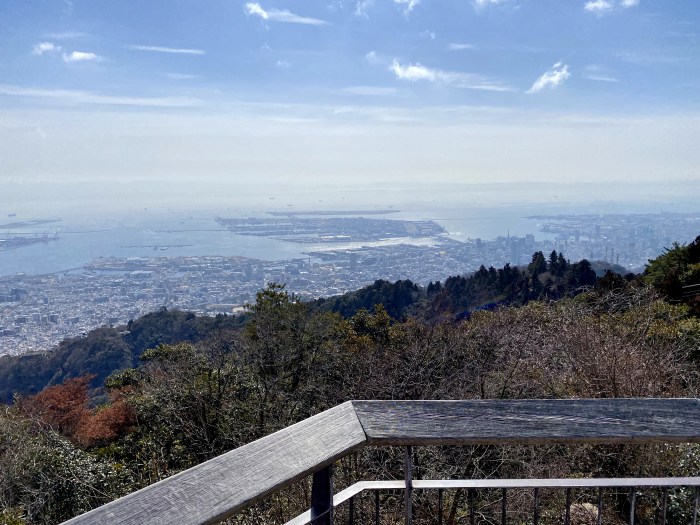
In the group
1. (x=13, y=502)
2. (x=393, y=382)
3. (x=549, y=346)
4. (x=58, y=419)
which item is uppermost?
(x=549, y=346)

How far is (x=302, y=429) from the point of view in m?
1.05

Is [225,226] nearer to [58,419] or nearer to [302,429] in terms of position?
[58,419]

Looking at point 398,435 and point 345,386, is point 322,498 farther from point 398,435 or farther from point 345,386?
point 345,386

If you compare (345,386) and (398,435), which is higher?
(398,435)

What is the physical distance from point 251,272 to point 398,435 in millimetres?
58398

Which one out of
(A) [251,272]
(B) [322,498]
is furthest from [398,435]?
(A) [251,272]

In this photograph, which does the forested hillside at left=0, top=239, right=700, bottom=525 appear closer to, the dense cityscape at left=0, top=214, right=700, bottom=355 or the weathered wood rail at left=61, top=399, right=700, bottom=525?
the weathered wood rail at left=61, top=399, right=700, bottom=525

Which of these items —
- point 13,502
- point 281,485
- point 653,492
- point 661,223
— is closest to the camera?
point 281,485

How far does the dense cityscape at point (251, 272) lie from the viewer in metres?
45.6

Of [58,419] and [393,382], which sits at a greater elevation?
[393,382]

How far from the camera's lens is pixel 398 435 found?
3.52 feet

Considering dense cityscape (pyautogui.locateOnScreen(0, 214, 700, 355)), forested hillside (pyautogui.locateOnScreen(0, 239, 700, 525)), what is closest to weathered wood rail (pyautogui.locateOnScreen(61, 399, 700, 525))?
forested hillside (pyautogui.locateOnScreen(0, 239, 700, 525))

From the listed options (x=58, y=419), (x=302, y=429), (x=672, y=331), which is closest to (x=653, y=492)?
(x=302, y=429)

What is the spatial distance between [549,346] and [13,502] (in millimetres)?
7359
